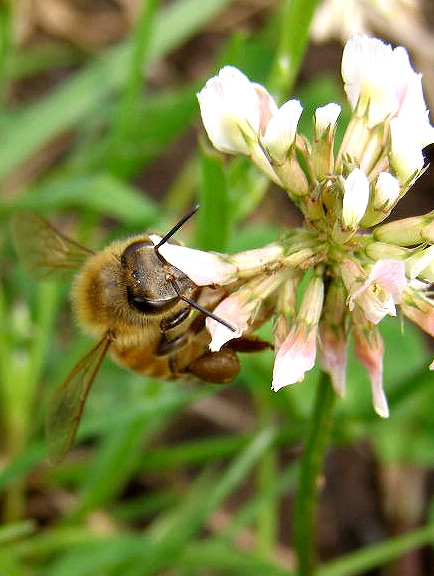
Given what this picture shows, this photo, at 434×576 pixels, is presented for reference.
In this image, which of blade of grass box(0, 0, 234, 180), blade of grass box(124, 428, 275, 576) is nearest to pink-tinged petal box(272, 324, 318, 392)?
blade of grass box(124, 428, 275, 576)

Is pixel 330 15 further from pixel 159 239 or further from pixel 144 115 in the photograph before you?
pixel 159 239

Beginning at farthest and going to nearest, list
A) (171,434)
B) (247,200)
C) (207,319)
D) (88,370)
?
(171,434)
(247,200)
(88,370)
(207,319)

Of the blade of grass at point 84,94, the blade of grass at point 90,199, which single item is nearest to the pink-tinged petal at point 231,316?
the blade of grass at point 90,199

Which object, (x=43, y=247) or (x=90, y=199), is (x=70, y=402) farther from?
(x=90, y=199)

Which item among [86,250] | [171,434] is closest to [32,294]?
[171,434]

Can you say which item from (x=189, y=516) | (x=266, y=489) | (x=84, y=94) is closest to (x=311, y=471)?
(x=189, y=516)

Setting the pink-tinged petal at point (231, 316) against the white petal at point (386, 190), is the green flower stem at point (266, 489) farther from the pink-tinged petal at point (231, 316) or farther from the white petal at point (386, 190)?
the white petal at point (386, 190)

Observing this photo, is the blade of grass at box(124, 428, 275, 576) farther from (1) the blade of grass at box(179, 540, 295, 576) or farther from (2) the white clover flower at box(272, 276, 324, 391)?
(2) the white clover flower at box(272, 276, 324, 391)
